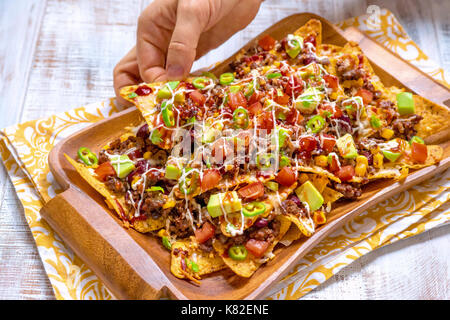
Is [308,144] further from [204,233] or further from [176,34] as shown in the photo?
[176,34]

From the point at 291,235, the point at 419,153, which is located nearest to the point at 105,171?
the point at 291,235

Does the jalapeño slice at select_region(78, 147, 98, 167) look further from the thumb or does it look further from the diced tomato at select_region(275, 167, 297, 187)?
the diced tomato at select_region(275, 167, 297, 187)

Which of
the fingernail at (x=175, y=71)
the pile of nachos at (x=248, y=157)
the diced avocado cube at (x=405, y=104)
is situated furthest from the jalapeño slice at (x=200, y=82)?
the diced avocado cube at (x=405, y=104)

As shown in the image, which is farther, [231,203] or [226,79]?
[226,79]

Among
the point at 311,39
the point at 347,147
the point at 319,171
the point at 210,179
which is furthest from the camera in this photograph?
the point at 311,39

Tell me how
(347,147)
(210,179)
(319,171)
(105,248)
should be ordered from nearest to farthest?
(105,248), (210,179), (319,171), (347,147)

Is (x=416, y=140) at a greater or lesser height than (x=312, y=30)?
lesser

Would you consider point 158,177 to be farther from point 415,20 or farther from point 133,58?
point 415,20

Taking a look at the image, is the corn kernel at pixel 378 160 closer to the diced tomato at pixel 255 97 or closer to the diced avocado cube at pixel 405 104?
the diced avocado cube at pixel 405 104

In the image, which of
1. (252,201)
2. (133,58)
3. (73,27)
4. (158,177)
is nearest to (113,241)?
(158,177)
